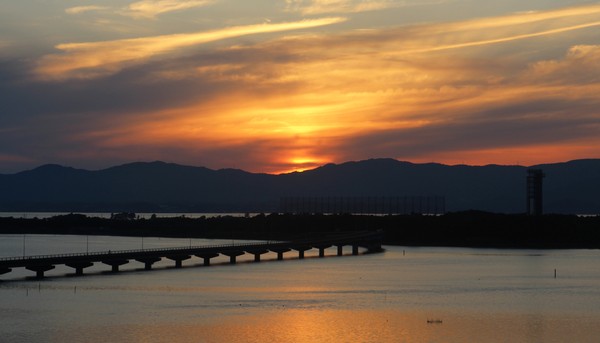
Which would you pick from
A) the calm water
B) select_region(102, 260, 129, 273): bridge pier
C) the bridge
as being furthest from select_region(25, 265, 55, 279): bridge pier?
select_region(102, 260, 129, 273): bridge pier

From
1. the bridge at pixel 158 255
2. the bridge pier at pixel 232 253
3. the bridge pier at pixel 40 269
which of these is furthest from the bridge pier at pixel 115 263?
the bridge pier at pixel 232 253

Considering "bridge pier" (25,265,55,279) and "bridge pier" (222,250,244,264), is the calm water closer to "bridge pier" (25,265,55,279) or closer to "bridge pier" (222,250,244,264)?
"bridge pier" (25,265,55,279)

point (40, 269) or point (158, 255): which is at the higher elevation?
point (158, 255)

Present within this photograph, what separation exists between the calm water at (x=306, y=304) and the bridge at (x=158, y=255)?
2061mm

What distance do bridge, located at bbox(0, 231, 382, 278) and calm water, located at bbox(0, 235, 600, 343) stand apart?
81.1 inches

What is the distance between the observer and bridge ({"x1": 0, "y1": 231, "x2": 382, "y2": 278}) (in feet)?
350

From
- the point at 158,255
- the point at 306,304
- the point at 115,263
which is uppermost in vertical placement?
the point at 158,255

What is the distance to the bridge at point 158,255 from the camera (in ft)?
350

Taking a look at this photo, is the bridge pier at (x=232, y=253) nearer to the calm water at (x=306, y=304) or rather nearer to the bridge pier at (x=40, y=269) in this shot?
the calm water at (x=306, y=304)

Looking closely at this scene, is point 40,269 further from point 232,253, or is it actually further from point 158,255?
point 232,253

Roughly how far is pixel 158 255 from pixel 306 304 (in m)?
43.9

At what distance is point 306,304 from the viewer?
8425cm

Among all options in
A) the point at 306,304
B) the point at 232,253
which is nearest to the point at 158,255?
A: the point at 232,253

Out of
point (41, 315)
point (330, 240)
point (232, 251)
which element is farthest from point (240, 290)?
point (330, 240)
